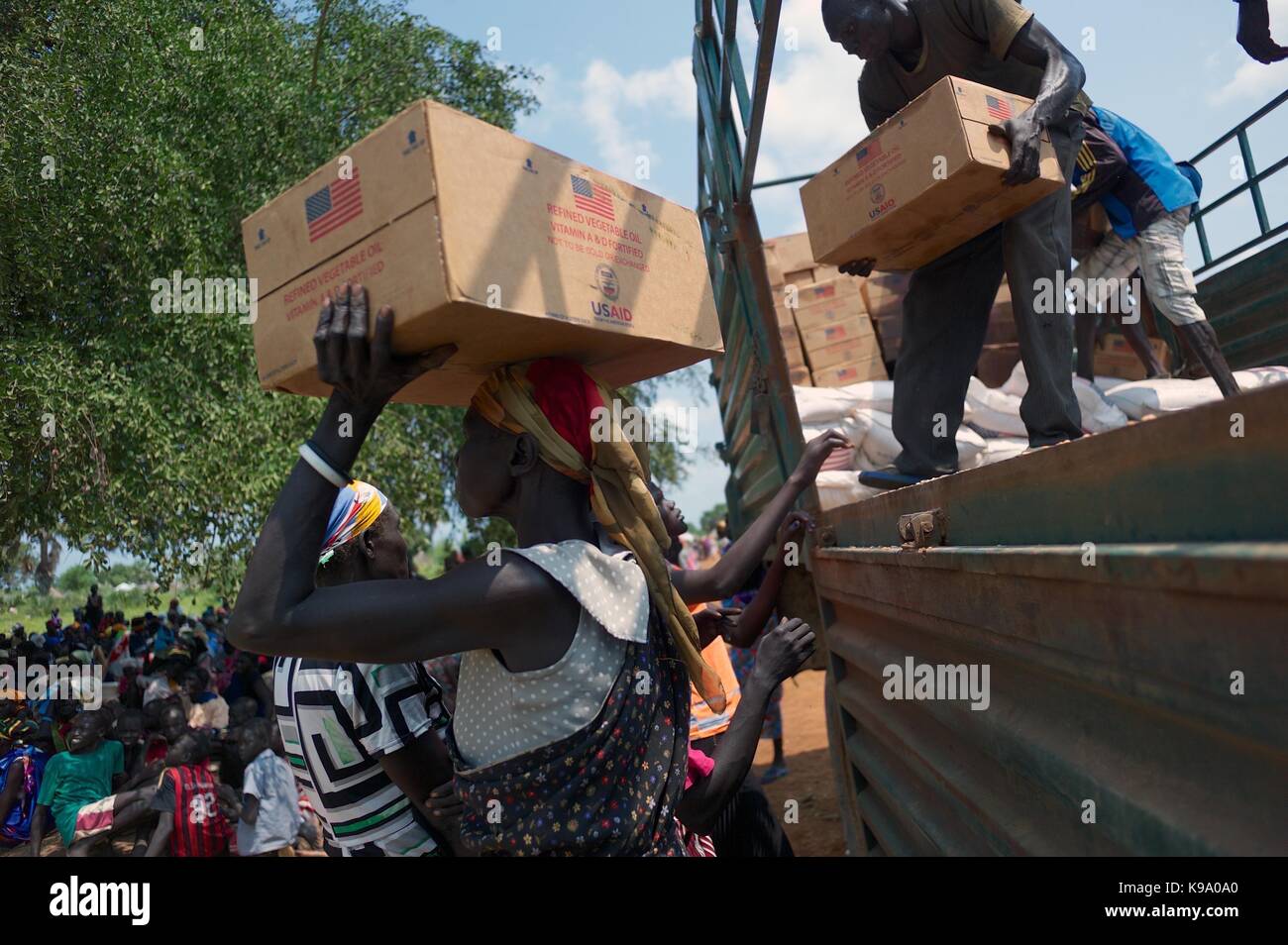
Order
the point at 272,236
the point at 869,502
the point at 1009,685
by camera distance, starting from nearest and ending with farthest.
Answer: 1. the point at 1009,685
2. the point at 272,236
3. the point at 869,502

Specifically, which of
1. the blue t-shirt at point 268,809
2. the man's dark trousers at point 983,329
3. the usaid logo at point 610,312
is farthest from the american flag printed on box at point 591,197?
the blue t-shirt at point 268,809

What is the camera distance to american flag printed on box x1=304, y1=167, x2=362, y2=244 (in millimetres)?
1401

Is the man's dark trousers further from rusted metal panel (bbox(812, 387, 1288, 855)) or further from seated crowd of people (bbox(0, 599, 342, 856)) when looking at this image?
seated crowd of people (bbox(0, 599, 342, 856))

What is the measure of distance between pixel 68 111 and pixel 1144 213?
822 centimetres

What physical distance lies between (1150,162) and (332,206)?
306 cm

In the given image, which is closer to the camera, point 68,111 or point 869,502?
point 869,502

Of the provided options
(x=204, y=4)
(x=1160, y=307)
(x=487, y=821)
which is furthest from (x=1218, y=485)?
(x=204, y=4)

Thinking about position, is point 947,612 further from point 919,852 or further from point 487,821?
point 487,821

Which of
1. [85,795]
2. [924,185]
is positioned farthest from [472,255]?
[85,795]

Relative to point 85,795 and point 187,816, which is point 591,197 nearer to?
point 187,816

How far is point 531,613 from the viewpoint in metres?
1.39

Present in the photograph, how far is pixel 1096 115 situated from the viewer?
3.32m

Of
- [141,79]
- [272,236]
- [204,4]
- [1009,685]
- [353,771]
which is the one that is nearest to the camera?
[1009,685]

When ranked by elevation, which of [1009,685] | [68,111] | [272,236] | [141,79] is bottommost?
[1009,685]
